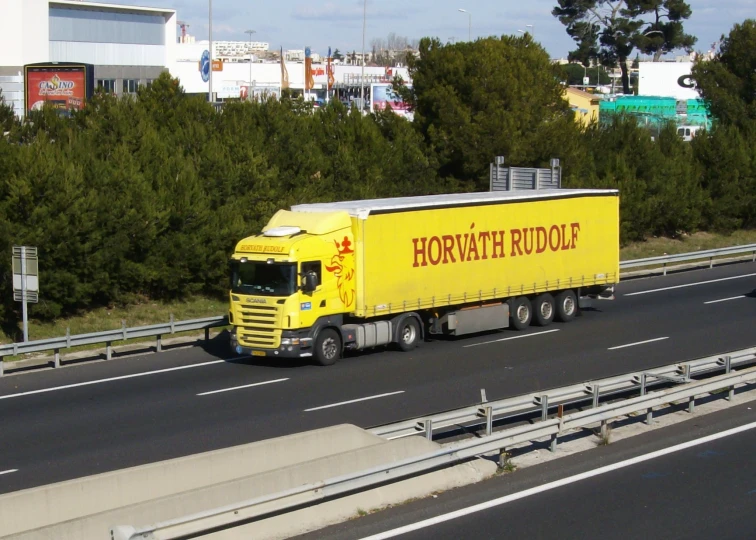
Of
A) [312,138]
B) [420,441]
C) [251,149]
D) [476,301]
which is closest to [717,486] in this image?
[420,441]

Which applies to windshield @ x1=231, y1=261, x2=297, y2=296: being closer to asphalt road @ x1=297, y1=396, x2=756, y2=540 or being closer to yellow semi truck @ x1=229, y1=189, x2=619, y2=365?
yellow semi truck @ x1=229, y1=189, x2=619, y2=365

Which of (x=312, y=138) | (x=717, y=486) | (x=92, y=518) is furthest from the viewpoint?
(x=312, y=138)

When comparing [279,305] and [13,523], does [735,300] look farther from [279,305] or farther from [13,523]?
[13,523]

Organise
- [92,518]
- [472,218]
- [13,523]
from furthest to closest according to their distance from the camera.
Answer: [472,218] < [13,523] < [92,518]

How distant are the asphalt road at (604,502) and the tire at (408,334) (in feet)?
32.3

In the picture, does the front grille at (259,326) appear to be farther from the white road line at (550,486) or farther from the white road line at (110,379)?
the white road line at (550,486)

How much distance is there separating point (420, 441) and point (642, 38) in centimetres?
8521

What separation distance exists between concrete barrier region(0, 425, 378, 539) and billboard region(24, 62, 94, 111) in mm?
29453

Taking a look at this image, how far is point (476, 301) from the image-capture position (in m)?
25.0

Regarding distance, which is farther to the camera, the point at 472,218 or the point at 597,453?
the point at 472,218

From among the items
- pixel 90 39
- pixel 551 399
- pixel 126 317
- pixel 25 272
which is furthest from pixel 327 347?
pixel 90 39

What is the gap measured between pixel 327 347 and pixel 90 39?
158ft

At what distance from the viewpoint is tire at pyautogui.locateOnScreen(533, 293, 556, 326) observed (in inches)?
1041

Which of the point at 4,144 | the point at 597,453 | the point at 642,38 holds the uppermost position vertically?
the point at 642,38
